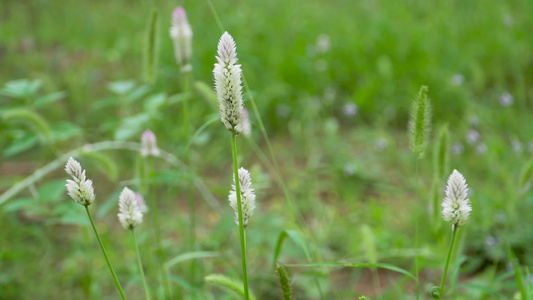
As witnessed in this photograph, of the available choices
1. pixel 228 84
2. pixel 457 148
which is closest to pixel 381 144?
pixel 457 148

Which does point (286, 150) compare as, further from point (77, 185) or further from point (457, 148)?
point (77, 185)

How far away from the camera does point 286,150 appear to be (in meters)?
3.13

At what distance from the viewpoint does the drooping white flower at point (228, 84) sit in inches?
28.7

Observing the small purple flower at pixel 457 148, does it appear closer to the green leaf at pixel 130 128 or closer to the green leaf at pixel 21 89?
the green leaf at pixel 130 128

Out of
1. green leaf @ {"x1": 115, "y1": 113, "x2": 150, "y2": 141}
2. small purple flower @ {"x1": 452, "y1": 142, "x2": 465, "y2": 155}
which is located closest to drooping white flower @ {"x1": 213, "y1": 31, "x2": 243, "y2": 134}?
green leaf @ {"x1": 115, "y1": 113, "x2": 150, "y2": 141}

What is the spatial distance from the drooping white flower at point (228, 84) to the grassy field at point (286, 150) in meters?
0.39

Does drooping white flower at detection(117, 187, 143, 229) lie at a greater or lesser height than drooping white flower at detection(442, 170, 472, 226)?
greater

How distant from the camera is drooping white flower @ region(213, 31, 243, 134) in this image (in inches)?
28.7

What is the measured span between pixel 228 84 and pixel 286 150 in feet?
7.90

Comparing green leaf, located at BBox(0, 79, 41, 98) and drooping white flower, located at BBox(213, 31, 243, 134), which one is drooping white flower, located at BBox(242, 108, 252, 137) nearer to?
drooping white flower, located at BBox(213, 31, 243, 134)

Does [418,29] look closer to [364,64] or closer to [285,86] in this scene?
[364,64]

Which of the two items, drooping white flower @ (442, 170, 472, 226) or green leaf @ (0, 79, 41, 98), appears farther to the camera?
green leaf @ (0, 79, 41, 98)

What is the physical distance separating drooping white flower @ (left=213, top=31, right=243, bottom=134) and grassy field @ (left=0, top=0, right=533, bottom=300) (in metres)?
0.39

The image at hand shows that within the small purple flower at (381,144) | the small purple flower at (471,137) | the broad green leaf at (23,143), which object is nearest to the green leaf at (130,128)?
the broad green leaf at (23,143)
